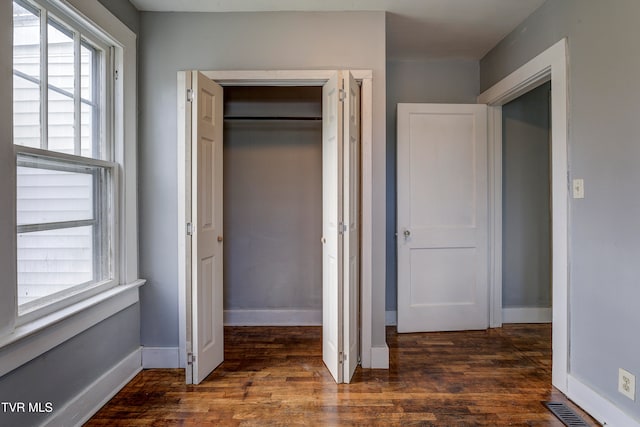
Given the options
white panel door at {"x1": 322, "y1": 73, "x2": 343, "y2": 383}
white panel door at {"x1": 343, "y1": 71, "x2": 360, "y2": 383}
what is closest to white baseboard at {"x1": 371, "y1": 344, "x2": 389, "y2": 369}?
white panel door at {"x1": 343, "y1": 71, "x2": 360, "y2": 383}

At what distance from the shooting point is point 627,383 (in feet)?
5.97

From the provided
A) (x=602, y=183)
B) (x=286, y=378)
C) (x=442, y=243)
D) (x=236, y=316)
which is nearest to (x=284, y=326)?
(x=236, y=316)

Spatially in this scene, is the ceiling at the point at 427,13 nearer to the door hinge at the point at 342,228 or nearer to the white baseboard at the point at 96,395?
the door hinge at the point at 342,228

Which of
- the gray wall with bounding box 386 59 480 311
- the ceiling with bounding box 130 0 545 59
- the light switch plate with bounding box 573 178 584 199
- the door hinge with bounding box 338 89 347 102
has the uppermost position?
the ceiling with bounding box 130 0 545 59

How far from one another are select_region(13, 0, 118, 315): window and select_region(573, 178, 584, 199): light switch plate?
2856mm

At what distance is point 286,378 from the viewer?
2430 millimetres

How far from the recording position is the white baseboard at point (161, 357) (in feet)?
8.47

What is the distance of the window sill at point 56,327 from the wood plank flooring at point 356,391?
0.54 metres

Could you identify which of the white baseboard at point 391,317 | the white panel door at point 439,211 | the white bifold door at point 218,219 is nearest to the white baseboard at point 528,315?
the white panel door at point 439,211

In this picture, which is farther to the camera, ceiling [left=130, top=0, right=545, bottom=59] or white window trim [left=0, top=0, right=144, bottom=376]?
ceiling [left=130, top=0, right=545, bottom=59]

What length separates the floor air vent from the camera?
1.94 m

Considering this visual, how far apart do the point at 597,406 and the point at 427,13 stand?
2691 mm

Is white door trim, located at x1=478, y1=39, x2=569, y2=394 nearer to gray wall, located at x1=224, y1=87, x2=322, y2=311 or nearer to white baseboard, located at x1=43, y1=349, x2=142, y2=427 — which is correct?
gray wall, located at x1=224, y1=87, x2=322, y2=311

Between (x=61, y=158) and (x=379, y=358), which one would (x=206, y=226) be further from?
(x=379, y=358)
